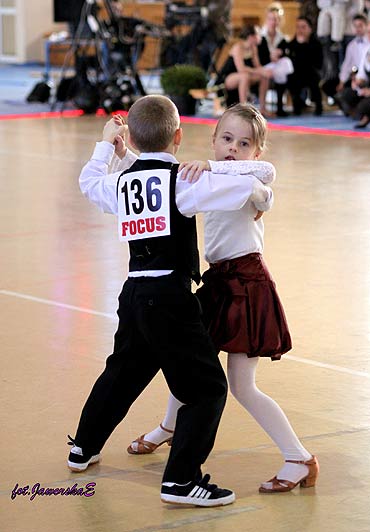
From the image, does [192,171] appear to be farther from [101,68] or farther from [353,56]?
[101,68]

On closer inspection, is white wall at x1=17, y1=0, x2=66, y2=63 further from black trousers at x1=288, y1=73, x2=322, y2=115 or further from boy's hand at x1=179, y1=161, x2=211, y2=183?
boy's hand at x1=179, y1=161, x2=211, y2=183

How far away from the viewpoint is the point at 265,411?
159 inches

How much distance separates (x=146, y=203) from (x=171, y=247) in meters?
0.17

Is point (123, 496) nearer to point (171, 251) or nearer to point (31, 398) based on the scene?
point (171, 251)

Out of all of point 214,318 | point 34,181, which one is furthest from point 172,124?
point 34,181

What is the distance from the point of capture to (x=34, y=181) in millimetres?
11523

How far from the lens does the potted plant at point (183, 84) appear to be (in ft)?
58.2

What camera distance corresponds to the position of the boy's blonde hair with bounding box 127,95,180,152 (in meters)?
3.97

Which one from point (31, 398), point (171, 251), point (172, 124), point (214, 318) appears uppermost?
point (172, 124)

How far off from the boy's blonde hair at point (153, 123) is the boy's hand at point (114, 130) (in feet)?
0.87

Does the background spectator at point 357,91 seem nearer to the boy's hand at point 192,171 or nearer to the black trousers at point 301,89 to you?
the black trousers at point 301,89

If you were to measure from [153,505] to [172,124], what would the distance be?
1261mm

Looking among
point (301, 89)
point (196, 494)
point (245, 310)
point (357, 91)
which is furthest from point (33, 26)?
point (196, 494)

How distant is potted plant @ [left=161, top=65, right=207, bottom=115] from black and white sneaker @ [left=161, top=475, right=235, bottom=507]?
14.3 meters
